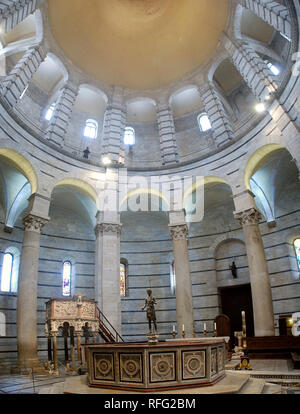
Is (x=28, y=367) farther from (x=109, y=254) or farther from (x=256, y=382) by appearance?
(x=256, y=382)

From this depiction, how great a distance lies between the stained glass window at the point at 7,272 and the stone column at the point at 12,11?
11.7m

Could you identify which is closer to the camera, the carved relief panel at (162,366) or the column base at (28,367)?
the carved relief panel at (162,366)

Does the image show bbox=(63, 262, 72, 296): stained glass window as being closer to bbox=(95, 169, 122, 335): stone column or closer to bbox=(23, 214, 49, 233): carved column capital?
bbox=(95, 169, 122, 335): stone column

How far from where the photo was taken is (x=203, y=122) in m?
22.4

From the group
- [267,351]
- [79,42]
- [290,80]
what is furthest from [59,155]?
[267,351]

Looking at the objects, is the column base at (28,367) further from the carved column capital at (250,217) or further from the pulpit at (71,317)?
the carved column capital at (250,217)

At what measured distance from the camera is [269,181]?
18516 millimetres

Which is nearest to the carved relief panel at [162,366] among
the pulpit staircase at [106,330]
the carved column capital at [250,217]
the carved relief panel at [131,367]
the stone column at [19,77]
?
the carved relief panel at [131,367]

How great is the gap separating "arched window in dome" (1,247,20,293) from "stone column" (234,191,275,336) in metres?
12.6

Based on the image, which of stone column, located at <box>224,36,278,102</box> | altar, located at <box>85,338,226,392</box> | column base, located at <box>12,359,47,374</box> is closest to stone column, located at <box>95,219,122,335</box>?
column base, located at <box>12,359,47,374</box>

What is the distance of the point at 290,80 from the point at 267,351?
11418mm

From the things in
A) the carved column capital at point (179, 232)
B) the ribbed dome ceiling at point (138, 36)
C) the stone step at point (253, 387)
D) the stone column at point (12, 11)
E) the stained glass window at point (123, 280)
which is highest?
the ribbed dome ceiling at point (138, 36)

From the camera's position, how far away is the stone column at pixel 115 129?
1931 centimetres

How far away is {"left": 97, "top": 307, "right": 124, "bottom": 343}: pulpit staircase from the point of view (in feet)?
45.5
